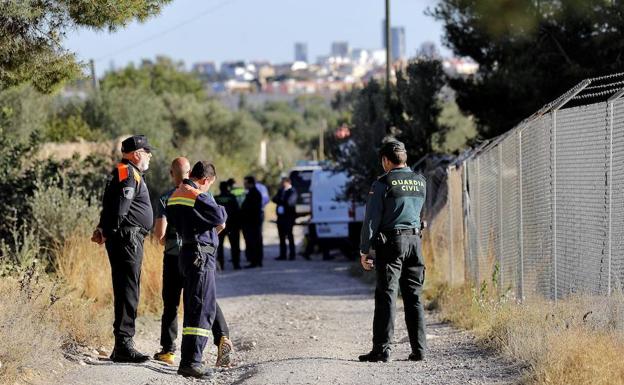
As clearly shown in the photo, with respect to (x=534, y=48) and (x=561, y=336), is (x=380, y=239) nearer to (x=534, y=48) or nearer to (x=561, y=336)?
(x=561, y=336)

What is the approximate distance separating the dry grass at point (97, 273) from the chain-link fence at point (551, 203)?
3.88 metres

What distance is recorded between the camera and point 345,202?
25062 mm

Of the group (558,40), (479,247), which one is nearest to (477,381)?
(479,247)

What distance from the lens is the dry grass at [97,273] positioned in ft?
43.3

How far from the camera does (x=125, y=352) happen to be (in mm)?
10312

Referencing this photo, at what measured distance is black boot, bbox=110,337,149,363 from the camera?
1031cm

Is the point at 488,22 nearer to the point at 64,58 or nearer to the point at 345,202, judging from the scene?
the point at 345,202

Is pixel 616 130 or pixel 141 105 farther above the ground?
pixel 141 105

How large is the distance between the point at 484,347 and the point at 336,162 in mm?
13486

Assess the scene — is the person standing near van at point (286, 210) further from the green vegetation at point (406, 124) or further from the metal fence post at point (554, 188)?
the metal fence post at point (554, 188)

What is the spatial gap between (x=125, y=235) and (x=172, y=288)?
679 millimetres

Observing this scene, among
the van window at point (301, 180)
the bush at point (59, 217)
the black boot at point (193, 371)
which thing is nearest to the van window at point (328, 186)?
the van window at point (301, 180)

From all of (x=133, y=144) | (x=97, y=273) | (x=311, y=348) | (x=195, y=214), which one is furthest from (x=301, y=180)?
(x=195, y=214)

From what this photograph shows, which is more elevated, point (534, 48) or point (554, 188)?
point (534, 48)
